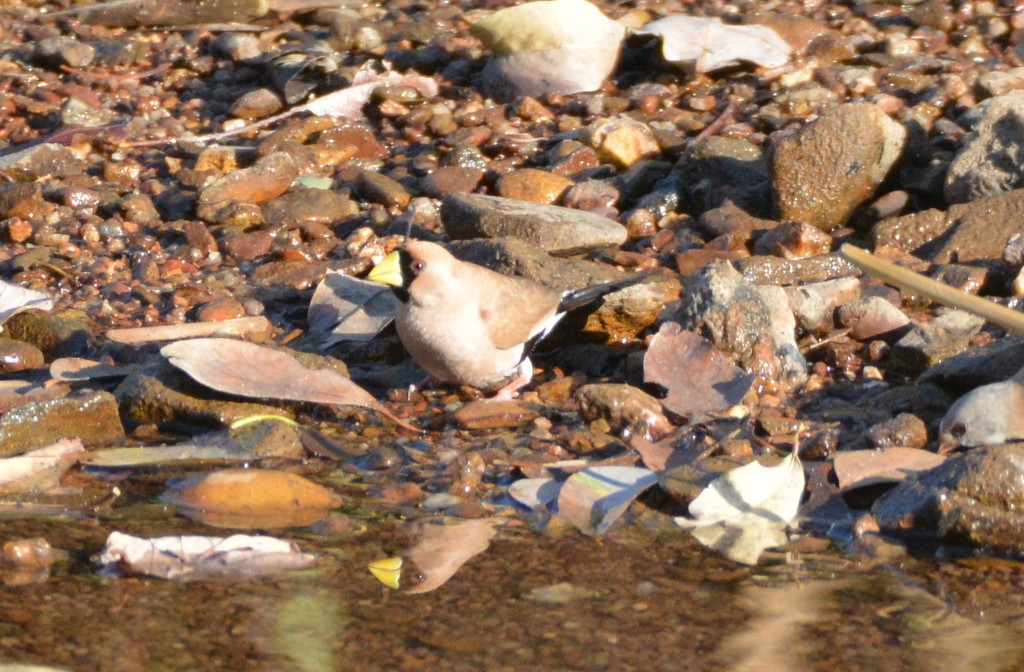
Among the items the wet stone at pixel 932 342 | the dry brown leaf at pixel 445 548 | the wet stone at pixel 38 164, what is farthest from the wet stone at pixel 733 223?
the wet stone at pixel 38 164

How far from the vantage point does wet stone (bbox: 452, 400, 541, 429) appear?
564 cm

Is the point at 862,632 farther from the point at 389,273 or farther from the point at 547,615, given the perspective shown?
the point at 389,273

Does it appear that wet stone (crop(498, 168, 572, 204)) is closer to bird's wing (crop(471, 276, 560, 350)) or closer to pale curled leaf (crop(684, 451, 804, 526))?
bird's wing (crop(471, 276, 560, 350))

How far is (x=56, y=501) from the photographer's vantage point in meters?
4.72

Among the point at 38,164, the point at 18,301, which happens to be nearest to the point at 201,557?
the point at 18,301

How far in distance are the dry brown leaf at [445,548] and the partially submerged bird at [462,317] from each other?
1431 mm

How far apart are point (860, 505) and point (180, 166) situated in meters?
5.40

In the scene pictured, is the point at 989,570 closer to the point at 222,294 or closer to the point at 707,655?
the point at 707,655

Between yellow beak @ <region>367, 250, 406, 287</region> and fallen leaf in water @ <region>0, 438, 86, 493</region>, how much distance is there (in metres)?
1.50

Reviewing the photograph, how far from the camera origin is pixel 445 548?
4.36 m

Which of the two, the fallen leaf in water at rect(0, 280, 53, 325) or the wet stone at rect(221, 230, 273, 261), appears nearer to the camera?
the fallen leaf in water at rect(0, 280, 53, 325)

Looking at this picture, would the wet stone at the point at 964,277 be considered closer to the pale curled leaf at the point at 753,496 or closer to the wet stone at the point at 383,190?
the pale curled leaf at the point at 753,496

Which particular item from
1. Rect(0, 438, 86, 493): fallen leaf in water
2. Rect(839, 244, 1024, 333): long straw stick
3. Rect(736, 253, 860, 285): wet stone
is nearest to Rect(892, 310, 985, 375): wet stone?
Rect(736, 253, 860, 285): wet stone

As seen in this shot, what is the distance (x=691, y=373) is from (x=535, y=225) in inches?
62.7
